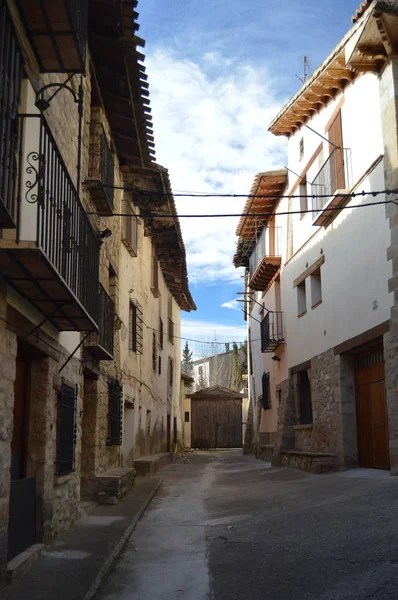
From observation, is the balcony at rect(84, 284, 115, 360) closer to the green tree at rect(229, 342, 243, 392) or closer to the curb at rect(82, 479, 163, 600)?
the curb at rect(82, 479, 163, 600)

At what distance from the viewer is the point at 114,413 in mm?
13117

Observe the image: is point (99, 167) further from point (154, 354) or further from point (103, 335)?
point (154, 354)

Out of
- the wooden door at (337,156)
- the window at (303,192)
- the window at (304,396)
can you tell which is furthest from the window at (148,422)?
the wooden door at (337,156)

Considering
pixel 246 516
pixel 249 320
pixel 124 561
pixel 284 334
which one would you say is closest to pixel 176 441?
pixel 249 320

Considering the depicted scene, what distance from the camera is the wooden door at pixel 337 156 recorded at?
14250mm

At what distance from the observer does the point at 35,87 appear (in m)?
6.52

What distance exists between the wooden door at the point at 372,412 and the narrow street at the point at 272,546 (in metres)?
0.61

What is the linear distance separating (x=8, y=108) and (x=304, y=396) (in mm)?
14701

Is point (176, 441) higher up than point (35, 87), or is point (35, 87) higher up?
point (35, 87)

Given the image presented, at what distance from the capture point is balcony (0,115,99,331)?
5281 millimetres

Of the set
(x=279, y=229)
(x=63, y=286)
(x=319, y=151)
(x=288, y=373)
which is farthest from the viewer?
(x=279, y=229)

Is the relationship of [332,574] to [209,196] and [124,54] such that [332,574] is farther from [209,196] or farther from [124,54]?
[124,54]

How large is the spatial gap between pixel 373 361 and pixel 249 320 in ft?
58.3

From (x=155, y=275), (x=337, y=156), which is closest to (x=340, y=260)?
(x=337, y=156)
